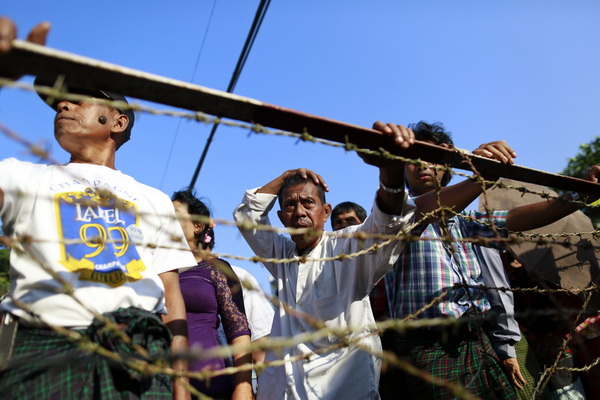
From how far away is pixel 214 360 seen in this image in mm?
2873

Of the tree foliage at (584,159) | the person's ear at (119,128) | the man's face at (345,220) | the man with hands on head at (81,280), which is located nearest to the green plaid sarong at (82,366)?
the man with hands on head at (81,280)

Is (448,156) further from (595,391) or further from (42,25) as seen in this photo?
(595,391)

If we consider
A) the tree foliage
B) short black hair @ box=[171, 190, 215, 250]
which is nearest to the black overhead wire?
short black hair @ box=[171, 190, 215, 250]

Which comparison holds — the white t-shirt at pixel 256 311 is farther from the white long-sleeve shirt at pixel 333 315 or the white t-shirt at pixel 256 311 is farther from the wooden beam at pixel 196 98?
the wooden beam at pixel 196 98

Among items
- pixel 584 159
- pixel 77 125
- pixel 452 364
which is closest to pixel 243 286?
pixel 77 125

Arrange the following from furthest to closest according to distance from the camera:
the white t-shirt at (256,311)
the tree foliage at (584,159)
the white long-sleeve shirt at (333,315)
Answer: the tree foliage at (584,159)
the white t-shirt at (256,311)
the white long-sleeve shirt at (333,315)

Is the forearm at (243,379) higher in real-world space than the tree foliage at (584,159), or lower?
lower

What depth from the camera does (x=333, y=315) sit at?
2.59m

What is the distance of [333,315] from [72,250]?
4.27 feet

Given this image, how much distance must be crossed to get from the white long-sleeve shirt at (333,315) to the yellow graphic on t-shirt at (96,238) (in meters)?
0.83

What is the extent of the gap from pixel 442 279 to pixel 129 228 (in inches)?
64.7

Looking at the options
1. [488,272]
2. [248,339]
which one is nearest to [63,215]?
[248,339]

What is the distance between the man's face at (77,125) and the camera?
2.12 metres

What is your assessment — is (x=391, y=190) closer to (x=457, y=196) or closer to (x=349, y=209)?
(x=457, y=196)
